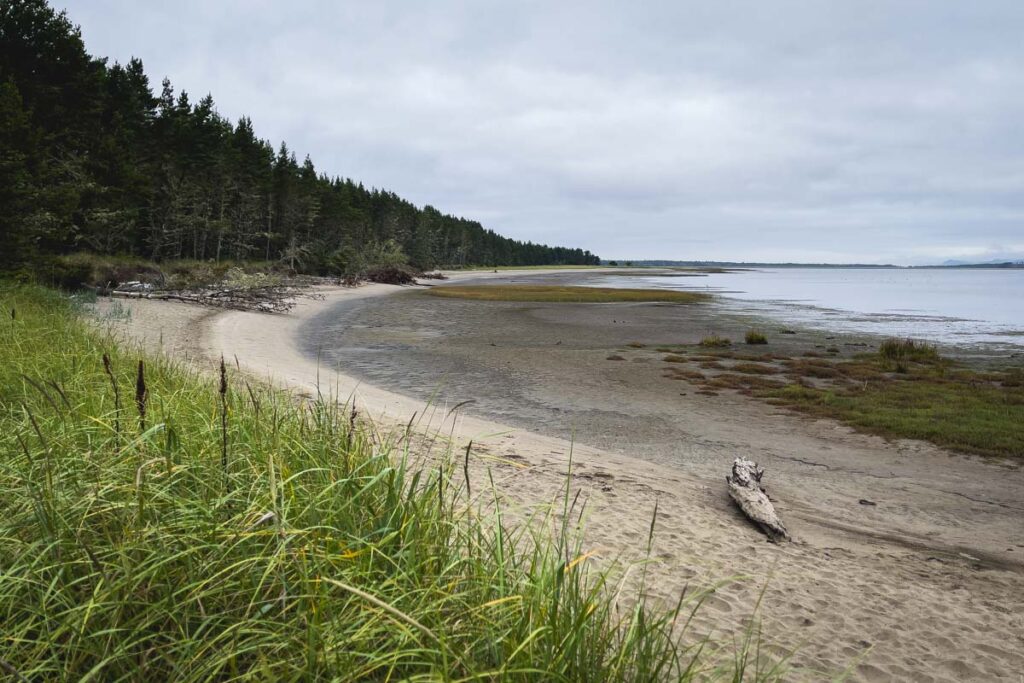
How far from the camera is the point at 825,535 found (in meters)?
6.17

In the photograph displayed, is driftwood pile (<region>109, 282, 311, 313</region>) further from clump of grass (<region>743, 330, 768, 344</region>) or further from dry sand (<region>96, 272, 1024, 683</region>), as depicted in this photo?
clump of grass (<region>743, 330, 768, 344</region>)

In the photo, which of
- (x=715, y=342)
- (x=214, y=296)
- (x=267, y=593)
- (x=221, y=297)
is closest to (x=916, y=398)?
(x=715, y=342)

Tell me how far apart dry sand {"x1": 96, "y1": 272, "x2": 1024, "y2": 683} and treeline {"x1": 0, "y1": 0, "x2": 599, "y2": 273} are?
56.3 ft

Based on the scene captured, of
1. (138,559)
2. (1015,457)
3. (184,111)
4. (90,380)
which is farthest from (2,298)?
(184,111)

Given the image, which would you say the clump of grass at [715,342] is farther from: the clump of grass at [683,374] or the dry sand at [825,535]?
the dry sand at [825,535]

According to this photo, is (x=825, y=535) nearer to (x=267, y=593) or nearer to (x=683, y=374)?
(x=267, y=593)

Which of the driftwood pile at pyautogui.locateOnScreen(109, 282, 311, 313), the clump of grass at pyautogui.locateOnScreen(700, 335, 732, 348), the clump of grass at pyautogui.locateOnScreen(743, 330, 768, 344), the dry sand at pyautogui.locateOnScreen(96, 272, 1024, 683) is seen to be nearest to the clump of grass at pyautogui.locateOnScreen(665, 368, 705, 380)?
the dry sand at pyautogui.locateOnScreen(96, 272, 1024, 683)

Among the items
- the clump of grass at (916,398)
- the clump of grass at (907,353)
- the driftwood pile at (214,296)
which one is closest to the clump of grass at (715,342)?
the clump of grass at (916,398)

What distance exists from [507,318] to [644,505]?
86.8ft

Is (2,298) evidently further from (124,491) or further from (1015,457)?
(1015,457)

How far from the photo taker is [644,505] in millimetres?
6359

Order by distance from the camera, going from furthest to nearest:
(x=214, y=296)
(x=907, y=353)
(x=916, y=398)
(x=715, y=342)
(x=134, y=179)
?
(x=134, y=179)
(x=214, y=296)
(x=715, y=342)
(x=907, y=353)
(x=916, y=398)

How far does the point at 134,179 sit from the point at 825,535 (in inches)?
1584

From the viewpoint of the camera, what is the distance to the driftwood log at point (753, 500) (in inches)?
236
